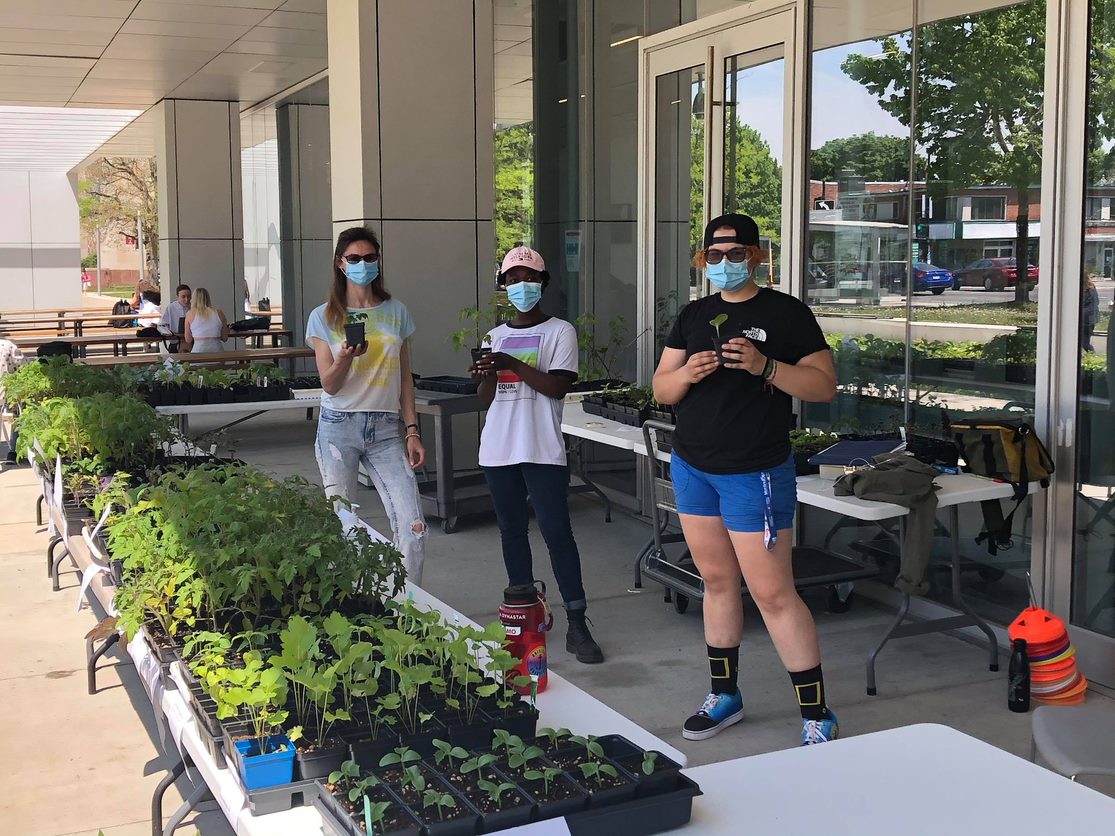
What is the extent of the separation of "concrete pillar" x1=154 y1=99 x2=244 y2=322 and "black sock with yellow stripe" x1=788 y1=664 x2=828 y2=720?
47.0ft

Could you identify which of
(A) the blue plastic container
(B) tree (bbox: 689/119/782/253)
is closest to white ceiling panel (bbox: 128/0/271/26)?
(B) tree (bbox: 689/119/782/253)

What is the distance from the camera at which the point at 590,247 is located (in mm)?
8352

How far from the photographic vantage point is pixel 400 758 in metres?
1.96

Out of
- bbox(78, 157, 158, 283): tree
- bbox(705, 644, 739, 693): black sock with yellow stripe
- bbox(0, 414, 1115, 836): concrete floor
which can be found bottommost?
bbox(0, 414, 1115, 836): concrete floor

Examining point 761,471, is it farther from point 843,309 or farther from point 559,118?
point 559,118

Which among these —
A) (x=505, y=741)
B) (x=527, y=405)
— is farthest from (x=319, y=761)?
(x=527, y=405)

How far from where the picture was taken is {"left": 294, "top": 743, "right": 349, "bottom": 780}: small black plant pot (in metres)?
2.06

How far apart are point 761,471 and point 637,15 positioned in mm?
4905

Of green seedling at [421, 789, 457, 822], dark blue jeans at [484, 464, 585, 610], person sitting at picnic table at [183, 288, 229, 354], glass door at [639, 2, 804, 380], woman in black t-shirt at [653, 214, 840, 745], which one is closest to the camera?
green seedling at [421, 789, 457, 822]

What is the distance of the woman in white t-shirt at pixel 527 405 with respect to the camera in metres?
4.47

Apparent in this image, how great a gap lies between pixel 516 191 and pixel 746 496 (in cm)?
570

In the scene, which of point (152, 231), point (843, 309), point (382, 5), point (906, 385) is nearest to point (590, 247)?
point (382, 5)

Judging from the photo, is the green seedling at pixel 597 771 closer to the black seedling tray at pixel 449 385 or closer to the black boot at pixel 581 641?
the black boot at pixel 581 641

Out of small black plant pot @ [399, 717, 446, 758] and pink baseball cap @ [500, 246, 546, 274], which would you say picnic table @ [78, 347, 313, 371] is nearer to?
pink baseball cap @ [500, 246, 546, 274]
